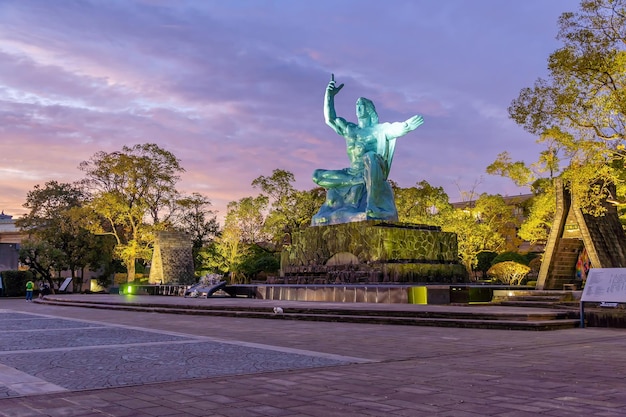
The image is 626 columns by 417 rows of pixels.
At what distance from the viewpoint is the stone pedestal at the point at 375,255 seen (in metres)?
23.1

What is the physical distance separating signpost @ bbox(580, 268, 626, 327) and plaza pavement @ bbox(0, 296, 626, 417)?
1.91 feet

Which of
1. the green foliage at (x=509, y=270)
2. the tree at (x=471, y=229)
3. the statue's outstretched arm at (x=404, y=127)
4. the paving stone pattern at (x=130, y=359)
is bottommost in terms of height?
the paving stone pattern at (x=130, y=359)

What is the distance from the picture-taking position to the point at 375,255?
23672 millimetres

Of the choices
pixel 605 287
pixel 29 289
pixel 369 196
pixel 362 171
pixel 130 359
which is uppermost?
pixel 362 171

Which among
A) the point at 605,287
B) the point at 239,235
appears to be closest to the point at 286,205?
the point at 239,235

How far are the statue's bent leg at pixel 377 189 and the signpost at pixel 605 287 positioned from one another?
46.6 feet

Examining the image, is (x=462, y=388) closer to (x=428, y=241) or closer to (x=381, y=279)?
(x=381, y=279)

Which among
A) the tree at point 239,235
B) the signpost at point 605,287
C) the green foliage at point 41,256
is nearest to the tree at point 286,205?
the tree at point 239,235

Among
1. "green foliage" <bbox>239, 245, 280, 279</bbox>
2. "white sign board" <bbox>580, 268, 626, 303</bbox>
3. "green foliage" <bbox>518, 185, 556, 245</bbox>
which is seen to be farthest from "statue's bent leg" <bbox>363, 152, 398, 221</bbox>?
"green foliage" <bbox>239, 245, 280, 279</bbox>

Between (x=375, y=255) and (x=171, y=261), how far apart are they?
15.1 metres

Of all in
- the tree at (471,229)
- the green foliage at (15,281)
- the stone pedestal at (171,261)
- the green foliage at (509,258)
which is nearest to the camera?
the stone pedestal at (171,261)

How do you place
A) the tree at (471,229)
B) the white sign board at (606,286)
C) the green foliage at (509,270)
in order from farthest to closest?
the tree at (471,229) < the green foliage at (509,270) < the white sign board at (606,286)

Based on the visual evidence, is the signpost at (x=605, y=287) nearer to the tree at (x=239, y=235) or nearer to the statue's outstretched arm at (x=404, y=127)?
the statue's outstretched arm at (x=404, y=127)

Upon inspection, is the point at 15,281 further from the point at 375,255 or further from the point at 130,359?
the point at 130,359
